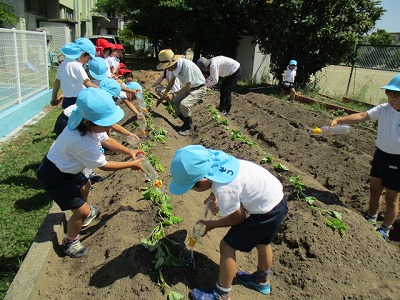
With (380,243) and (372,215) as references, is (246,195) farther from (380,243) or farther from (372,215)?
(372,215)

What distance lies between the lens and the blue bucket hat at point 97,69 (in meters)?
5.38

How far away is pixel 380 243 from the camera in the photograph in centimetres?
367

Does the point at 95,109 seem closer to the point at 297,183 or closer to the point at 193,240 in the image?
the point at 193,240

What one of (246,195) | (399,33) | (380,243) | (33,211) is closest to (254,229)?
(246,195)

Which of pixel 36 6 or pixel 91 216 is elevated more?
pixel 36 6

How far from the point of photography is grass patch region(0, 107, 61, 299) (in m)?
3.38

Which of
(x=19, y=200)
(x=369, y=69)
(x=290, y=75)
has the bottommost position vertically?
(x=19, y=200)

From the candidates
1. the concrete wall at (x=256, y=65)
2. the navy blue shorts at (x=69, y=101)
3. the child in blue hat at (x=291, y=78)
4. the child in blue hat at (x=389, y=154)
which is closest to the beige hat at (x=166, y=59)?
the navy blue shorts at (x=69, y=101)

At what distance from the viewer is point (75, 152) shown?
2.94 metres

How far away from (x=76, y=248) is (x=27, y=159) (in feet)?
9.64

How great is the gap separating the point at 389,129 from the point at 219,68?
17.3ft

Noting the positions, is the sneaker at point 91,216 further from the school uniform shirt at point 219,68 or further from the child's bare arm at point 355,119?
the school uniform shirt at point 219,68

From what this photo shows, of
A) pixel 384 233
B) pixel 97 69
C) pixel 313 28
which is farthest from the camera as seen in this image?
pixel 313 28

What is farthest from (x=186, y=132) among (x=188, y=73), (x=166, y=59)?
(x=166, y=59)
